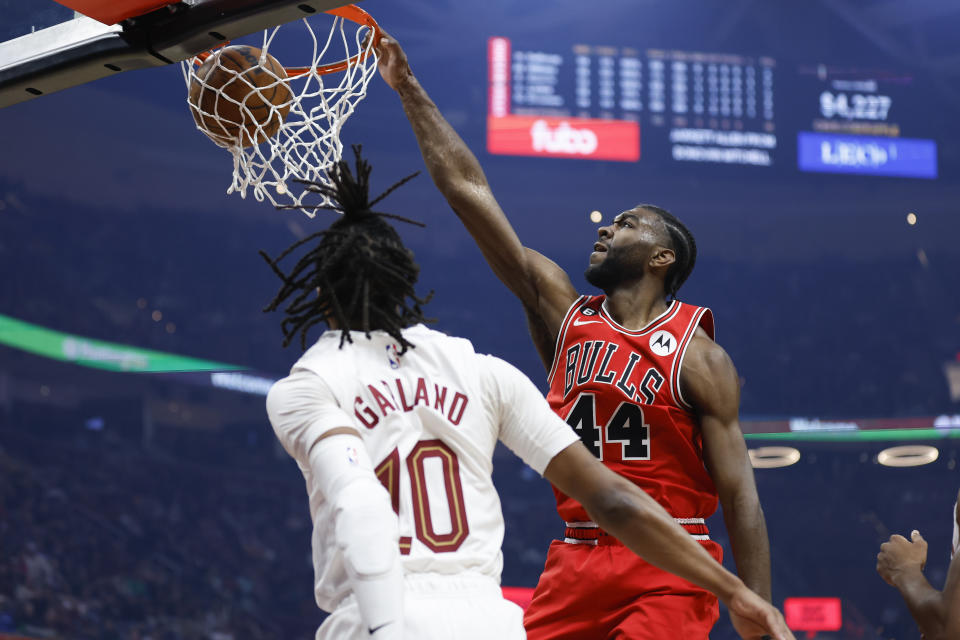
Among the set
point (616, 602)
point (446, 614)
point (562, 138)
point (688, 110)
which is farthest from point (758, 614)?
point (688, 110)

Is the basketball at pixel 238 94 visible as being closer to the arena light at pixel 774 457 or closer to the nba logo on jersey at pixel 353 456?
the nba logo on jersey at pixel 353 456

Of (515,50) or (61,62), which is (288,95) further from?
(515,50)

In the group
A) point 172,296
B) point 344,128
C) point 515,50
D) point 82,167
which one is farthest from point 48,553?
point 515,50

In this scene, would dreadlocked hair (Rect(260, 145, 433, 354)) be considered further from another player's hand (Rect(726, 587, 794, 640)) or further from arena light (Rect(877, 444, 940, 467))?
arena light (Rect(877, 444, 940, 467))

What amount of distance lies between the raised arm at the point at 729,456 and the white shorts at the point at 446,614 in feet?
4.18

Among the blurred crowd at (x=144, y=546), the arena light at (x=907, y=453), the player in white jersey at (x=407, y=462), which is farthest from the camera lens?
the arena light at (x=907, y=453)

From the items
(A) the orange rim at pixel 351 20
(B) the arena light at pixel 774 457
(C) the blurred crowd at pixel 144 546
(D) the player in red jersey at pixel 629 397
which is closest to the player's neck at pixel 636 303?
(D) the player in red jersey at pixel 629 397

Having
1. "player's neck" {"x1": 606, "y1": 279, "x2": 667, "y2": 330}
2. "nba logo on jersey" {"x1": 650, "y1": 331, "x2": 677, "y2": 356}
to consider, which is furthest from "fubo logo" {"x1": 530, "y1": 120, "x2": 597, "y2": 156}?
"nba logo on jersey" {"x1": 650, "y1": 331, "x2": 677, "y2": 356}

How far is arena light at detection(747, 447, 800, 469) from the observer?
10656 mm

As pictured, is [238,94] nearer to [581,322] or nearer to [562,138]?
[581,322]

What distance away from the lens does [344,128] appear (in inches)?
440

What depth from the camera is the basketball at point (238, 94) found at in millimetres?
3182

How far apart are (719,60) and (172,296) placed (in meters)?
6.23

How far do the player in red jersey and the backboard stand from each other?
863 millimetres
